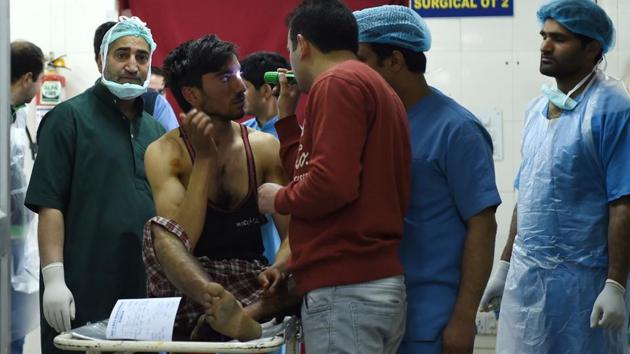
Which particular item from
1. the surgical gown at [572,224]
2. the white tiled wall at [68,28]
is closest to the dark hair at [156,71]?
the white tiled wall at [68,28]

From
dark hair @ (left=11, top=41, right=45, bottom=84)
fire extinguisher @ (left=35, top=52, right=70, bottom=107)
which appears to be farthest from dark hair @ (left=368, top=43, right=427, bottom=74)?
fire extinguisher @ (left=35, top=52, right=70, bottom=107)

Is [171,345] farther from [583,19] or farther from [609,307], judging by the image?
[583,19]

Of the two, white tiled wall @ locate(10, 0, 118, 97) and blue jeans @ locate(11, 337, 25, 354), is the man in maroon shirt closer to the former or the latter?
blue jeans @ locate(11, 337, 25, 354)

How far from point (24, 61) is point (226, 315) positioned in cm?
242

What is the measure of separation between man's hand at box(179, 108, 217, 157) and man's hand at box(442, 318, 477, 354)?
768 millimetres

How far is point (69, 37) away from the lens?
16.6ft

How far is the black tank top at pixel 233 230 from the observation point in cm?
244

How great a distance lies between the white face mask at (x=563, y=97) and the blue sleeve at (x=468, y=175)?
81cm

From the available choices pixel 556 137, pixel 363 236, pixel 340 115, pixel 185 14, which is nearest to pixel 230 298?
pixel 363 236

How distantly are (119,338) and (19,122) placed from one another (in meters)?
2.52

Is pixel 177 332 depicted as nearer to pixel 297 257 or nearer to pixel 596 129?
pixel 297 257

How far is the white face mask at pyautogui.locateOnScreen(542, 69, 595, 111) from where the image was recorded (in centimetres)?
295

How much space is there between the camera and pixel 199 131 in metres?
2.30

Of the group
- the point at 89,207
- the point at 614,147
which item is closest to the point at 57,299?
the point at 89,207
